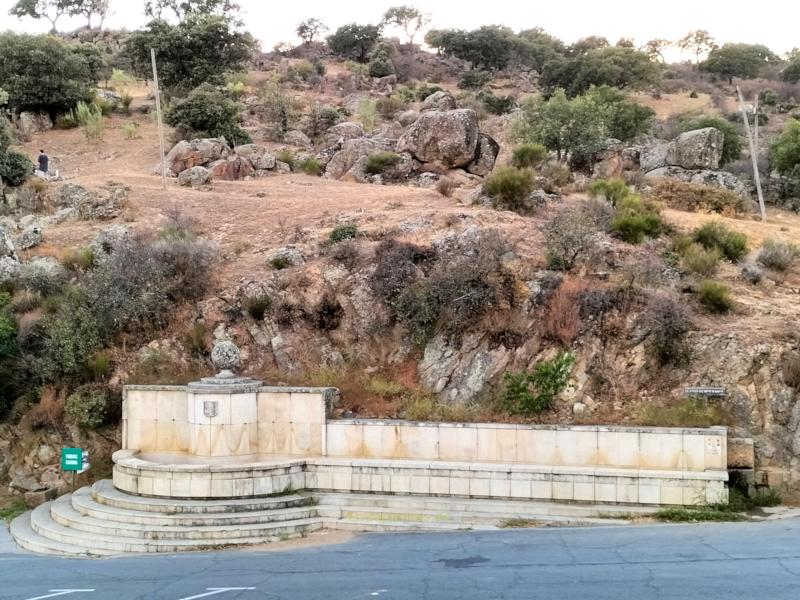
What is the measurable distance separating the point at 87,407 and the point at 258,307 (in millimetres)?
3941

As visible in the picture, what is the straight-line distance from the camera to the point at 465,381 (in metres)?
13.9

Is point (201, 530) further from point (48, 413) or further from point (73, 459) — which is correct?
point (48, 413)

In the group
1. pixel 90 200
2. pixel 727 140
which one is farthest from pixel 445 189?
pixel 727 140

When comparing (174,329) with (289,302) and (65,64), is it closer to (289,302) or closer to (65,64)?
(289,302)

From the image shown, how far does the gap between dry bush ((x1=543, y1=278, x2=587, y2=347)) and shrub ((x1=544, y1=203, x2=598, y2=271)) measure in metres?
1.25

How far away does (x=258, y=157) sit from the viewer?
30219 millimetres

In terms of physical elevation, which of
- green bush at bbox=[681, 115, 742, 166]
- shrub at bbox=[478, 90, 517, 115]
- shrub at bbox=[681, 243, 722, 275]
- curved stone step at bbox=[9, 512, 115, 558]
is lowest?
curved stone step at bbox=[9, 512, 115, 558]

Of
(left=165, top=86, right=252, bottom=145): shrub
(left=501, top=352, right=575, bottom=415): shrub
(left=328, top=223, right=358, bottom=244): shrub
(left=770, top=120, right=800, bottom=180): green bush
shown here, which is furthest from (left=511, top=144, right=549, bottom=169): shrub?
(left=165, top=86, right=252, bottom=145): shrub

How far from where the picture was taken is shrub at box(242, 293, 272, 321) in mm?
15547

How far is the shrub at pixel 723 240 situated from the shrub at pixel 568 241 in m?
3.12

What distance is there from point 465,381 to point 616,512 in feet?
12.4

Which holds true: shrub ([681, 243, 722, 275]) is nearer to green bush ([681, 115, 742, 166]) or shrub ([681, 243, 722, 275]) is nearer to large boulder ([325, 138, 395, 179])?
large boulder ([325, 138, 395, 179])

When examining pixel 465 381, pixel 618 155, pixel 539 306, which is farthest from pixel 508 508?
pixel 618 155

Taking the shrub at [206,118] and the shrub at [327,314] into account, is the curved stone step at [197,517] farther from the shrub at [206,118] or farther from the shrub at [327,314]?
the shrub at [206,118]
